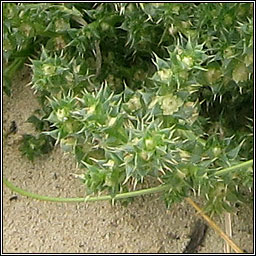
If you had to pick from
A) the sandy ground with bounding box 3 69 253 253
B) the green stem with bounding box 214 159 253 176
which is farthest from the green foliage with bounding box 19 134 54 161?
the green stem with bounding box 214 159 253 176

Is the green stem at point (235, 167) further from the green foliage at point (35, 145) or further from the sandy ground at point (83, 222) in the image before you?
the green foliage at point (35, 145)

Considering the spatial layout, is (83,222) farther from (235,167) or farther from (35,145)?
(235,167)

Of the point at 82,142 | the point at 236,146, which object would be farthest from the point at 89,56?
the point at 236,146

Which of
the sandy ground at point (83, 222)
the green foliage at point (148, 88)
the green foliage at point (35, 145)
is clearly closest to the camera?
the green foliage at point (148, 88)

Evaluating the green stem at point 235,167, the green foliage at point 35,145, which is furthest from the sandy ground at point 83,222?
the green stem at point 235,167

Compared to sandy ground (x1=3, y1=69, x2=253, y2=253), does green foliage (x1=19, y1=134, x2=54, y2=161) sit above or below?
above

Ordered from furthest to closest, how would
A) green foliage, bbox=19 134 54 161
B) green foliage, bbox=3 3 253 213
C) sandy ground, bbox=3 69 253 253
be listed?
1. green foliage, bbox=19 134 54 161
2. sandy ground, bbox=3 69 253 253
3. green foliage, bbox=3 3 253 213

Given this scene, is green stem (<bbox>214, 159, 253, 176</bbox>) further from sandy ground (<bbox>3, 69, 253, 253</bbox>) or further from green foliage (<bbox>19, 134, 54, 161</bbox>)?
green foliage (<bbox>19, 134, 54, 161</bbox>)

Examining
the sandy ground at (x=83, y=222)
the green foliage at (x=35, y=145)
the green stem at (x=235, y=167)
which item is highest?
the green stem at (x=235, y=167)
